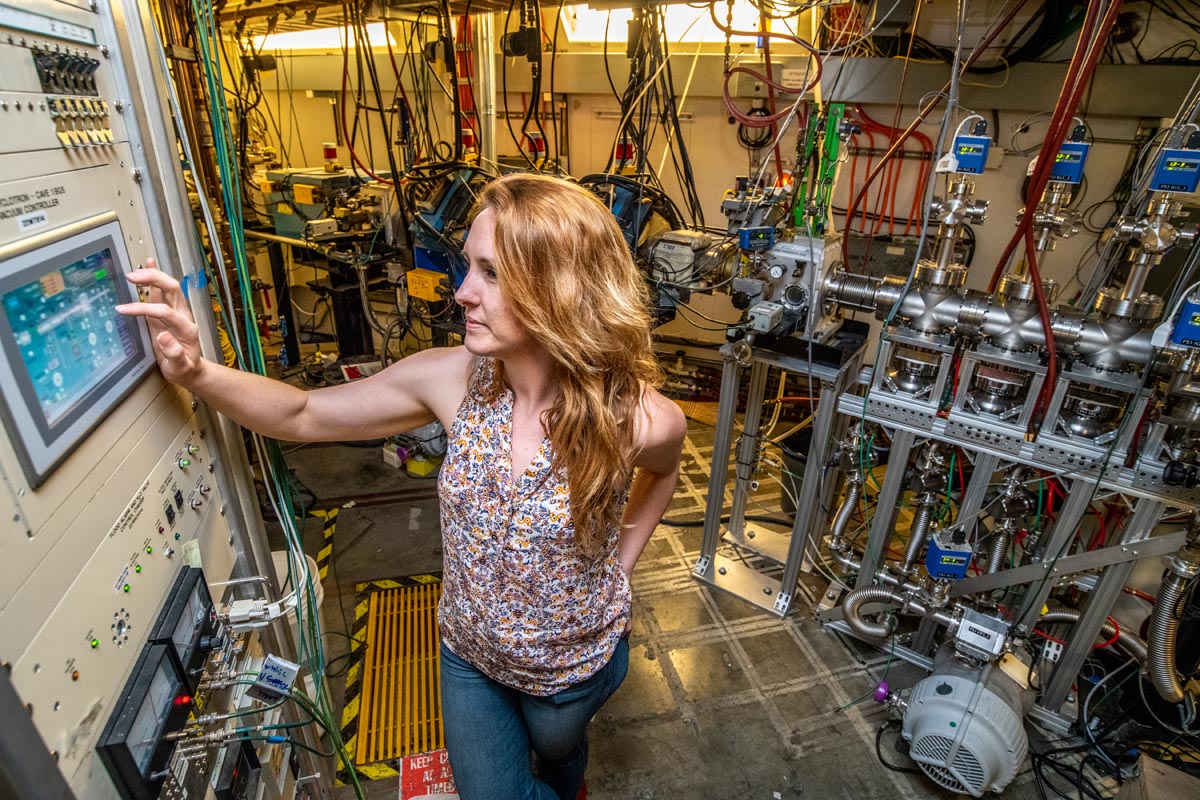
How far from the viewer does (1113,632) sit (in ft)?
6.56

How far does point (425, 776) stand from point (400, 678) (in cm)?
37

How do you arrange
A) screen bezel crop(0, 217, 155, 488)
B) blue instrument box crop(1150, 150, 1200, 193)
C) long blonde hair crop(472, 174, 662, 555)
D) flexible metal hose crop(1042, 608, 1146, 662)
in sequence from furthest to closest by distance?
1. flexible metal hose crop(1042, 608, 1146, 662)
2. blue instrument box crop(1150, 150, 1200, 193)
3. long blonde hair crop(472, 174, 662, 555)
4. screen bezel crop(0, 217, 155, 488)

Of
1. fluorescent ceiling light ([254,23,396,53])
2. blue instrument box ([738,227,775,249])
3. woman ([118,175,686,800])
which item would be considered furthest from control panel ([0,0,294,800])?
fluorescent ceiling light ([254,23,396,53])

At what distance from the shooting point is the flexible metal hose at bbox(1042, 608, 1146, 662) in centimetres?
196

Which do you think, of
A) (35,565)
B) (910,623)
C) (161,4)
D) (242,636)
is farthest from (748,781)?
(161,4)

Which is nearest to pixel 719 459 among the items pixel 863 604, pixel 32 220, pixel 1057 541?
pixel 863 604

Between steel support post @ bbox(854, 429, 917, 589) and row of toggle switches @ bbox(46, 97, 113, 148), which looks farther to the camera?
steel support post @ bbox(854, 429, 917, 589)

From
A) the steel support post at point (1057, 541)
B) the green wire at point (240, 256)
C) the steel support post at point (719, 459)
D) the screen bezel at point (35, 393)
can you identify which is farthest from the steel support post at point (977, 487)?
the screen bezel at point (35, 393)

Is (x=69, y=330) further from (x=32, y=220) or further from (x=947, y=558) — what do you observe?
(x=947, y=558)

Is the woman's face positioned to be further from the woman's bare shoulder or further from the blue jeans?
the blue jeans

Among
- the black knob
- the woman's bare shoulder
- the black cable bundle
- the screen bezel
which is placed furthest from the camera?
the black cable bundle

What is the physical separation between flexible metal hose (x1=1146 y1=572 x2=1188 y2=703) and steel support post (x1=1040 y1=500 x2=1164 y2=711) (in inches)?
3.5

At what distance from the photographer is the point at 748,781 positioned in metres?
1.84

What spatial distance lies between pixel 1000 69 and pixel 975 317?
1.89 m
